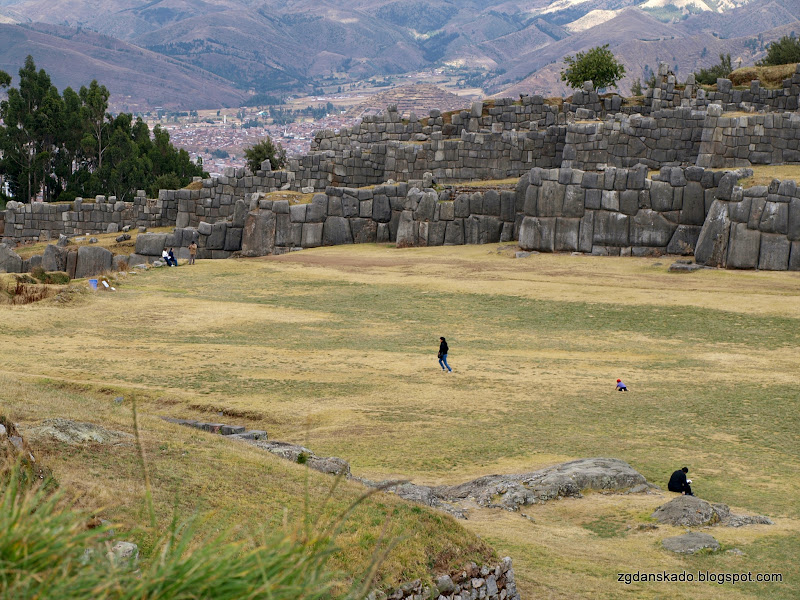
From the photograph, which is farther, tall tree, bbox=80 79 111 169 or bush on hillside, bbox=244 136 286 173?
tall tree, bbox=80 79 111 169

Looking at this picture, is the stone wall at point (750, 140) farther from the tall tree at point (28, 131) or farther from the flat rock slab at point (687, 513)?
the tall tree at point (28, 131)

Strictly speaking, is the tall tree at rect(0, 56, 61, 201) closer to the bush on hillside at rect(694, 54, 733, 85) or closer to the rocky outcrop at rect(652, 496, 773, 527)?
the bush on hillside at rect(694, 54, 733, 85)

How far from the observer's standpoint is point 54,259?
45.3 meters

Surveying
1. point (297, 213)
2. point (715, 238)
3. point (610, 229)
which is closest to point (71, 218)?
point (297, 213)

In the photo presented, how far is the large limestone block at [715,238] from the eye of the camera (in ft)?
122

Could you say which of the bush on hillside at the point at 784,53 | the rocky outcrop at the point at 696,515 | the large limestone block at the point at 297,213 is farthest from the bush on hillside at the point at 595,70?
the rocky outcrop at the point at 696,515

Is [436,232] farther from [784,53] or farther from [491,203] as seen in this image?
[784,53]

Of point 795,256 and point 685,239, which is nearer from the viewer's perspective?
point 795,256

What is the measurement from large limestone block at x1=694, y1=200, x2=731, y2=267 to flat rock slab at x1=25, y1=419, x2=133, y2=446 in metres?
27.8

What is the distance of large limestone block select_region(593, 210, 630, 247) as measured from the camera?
41.3m

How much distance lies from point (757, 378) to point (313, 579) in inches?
796

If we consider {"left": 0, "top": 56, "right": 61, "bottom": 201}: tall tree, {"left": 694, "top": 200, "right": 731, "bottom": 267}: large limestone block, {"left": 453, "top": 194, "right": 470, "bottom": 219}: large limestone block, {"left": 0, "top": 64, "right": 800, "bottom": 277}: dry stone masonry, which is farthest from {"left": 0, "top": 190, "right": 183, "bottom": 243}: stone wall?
{"left": 694, "top": 200, "right": 731, "bottom": 267}: large limestone block

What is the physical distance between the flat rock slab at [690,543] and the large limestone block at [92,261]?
33882mm

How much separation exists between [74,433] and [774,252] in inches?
1137
